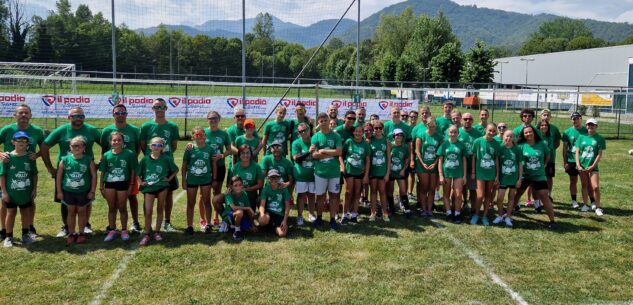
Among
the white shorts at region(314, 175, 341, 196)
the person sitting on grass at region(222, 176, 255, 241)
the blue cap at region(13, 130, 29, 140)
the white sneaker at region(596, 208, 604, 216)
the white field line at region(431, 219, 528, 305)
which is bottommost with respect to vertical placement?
the white field line at region(431, 219, 528, 305)

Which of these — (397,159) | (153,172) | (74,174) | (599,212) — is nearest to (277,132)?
(397,159)

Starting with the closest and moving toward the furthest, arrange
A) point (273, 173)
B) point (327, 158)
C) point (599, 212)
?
point (273, 173) < point (327, 158) < point (599, 212)

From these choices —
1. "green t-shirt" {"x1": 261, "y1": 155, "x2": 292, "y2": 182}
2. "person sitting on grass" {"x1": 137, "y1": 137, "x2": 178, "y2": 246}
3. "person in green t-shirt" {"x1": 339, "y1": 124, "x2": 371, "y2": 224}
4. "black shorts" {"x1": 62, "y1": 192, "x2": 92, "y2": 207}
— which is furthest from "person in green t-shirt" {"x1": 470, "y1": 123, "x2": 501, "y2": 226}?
"black shorts" {"x1": 62, "y1": 192, "x2": 92, "y2": 207}

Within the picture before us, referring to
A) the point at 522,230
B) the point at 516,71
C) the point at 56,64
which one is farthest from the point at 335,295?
the point at 516,71

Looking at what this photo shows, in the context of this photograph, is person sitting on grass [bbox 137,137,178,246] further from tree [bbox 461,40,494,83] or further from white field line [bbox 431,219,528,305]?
tree [bbox 461,40,494,83]

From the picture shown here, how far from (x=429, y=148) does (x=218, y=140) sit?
11.3 ft

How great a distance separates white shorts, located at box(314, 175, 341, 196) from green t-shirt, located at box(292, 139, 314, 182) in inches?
5.5

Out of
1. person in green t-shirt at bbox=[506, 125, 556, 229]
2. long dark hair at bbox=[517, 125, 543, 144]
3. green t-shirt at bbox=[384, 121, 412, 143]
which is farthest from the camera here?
green t-shirt at bbox=[384, 121, 412, 143]

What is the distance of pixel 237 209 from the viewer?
6430 mm

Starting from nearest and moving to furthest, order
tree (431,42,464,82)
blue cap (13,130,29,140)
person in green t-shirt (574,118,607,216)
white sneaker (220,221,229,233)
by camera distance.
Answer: blue cap (13,130,29,140) < white sneaker (220,221,229,233) < person in green t-shirt (574,118,607,216) < tree (431,42,464,82)

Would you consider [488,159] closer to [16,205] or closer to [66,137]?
[66,137]

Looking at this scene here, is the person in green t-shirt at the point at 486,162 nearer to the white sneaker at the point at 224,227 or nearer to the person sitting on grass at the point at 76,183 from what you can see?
the white sneaker at the point at 224,227

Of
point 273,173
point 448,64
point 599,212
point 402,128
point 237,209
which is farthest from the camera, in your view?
point 448,64

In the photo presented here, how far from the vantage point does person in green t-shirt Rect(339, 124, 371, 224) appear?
7027 millimetres
